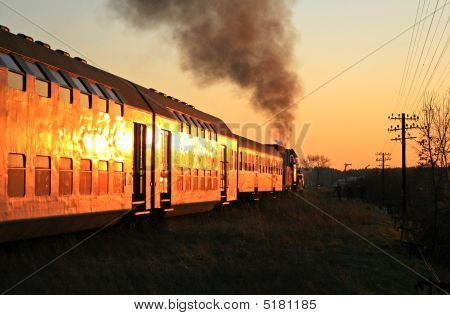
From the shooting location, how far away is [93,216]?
13.4 meters

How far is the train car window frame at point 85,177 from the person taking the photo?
1272 cm

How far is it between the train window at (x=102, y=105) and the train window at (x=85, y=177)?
60.4 inches

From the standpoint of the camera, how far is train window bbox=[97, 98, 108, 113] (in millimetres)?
13912

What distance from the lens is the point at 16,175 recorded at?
10258 mm

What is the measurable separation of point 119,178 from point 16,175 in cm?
465

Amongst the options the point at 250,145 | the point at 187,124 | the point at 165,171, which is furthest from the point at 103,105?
the point at 250,145

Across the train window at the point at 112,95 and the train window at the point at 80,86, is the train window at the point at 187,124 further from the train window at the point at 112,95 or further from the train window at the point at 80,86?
the train window at the point at 80,86

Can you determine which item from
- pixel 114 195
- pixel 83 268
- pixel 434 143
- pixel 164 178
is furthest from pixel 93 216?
pixel 434 143

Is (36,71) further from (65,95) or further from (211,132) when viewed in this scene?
(211,132)

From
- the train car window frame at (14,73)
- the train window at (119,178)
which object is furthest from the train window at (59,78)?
the train window at (119,178)

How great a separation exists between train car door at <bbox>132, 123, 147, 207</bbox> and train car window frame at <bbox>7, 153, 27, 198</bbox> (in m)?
5.84

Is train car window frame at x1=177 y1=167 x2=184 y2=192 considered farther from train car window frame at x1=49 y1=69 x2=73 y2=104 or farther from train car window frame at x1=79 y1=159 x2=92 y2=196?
train car window frame at x1=49 y1=69 x2=73 y2=104

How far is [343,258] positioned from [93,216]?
20.5 feet

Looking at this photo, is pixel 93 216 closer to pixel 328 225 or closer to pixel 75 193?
pixel 75 193
